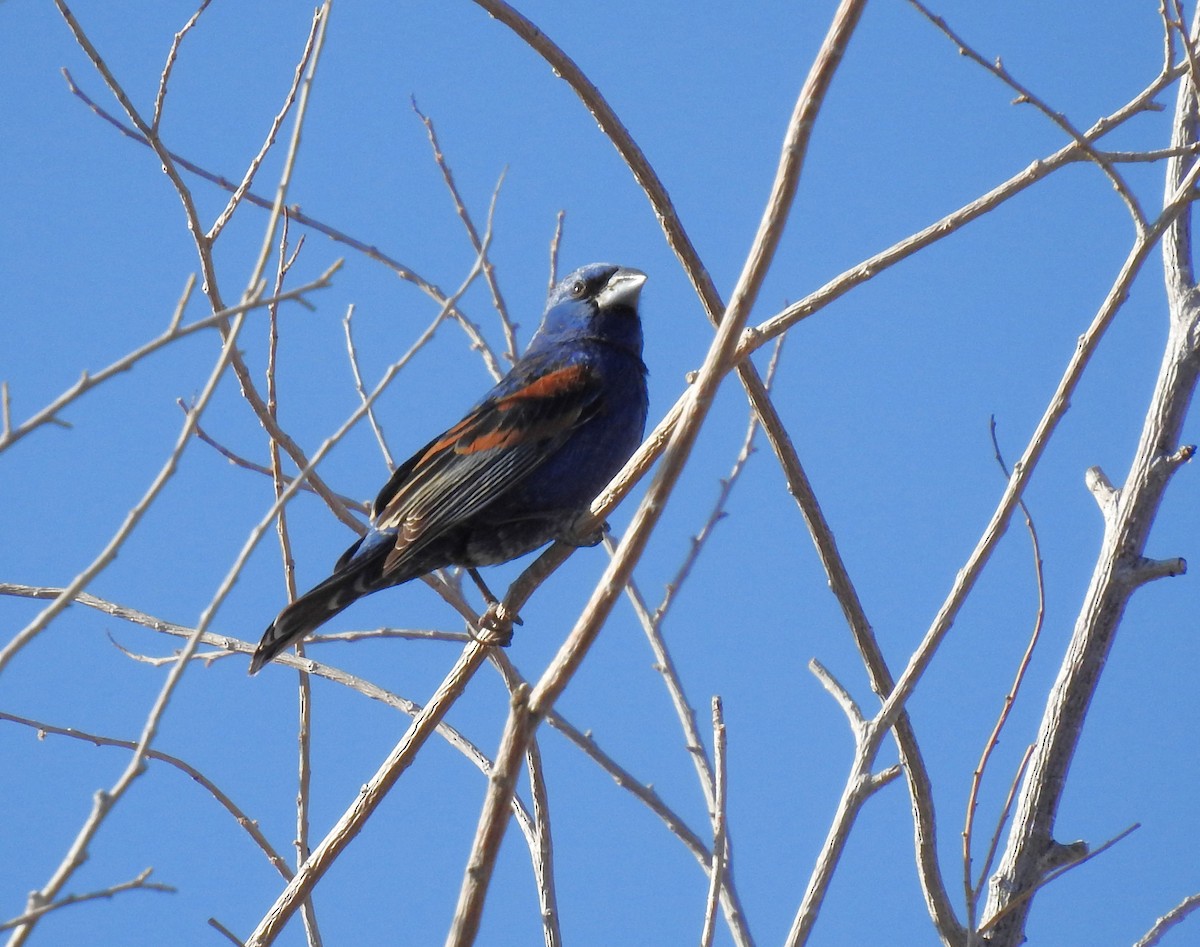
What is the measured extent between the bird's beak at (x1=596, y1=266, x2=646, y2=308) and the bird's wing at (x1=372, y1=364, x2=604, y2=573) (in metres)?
0.48

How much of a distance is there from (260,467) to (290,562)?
1.75 ft

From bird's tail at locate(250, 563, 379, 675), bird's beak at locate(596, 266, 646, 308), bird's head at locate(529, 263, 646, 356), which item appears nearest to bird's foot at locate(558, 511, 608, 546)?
bird's tail at locate(250, 563, 379, 675)

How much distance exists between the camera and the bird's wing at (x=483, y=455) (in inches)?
160

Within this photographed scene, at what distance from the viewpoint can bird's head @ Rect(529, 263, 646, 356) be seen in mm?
4938

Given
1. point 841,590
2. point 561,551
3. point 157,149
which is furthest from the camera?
point 561,551

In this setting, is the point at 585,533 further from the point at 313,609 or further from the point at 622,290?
the point at 622,290

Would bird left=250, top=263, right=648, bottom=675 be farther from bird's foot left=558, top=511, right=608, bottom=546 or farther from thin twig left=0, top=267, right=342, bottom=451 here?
thin twig left=0, top=267, right=342, bottom=451

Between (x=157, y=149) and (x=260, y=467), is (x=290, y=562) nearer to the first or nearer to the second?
(x=260, y=467)

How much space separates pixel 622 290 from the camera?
5004 millimetres

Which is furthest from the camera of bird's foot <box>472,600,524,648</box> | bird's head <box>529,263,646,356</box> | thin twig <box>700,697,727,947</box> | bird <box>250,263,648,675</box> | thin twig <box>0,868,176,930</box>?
bird's head <box>529,263,646,356</box>

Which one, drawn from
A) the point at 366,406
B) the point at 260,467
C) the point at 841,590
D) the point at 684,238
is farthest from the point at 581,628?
the point at 260,467

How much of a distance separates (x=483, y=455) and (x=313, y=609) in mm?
788

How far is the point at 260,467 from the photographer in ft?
13.0

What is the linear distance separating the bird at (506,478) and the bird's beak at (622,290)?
0.17 m
